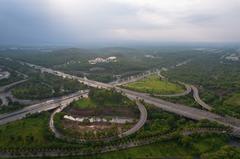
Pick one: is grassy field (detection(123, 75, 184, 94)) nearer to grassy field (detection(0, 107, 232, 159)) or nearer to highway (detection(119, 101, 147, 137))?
highway (detection(119, 101, 147, 137))

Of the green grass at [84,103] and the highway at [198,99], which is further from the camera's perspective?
the green grass at [84,103]

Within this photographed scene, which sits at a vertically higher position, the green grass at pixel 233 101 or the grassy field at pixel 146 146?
the green grass at pixel 233 101

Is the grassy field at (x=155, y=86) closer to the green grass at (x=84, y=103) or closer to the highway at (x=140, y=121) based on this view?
the highway at (x=140, y=121)

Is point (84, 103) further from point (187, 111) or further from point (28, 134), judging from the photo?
point (187, 111)

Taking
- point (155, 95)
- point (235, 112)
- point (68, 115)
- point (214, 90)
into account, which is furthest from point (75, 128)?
point (214, 90)

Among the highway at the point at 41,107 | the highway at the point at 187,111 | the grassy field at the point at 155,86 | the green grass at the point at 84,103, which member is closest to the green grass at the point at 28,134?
the highway at the point at 41,107

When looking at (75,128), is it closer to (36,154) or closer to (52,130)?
(52,130)
